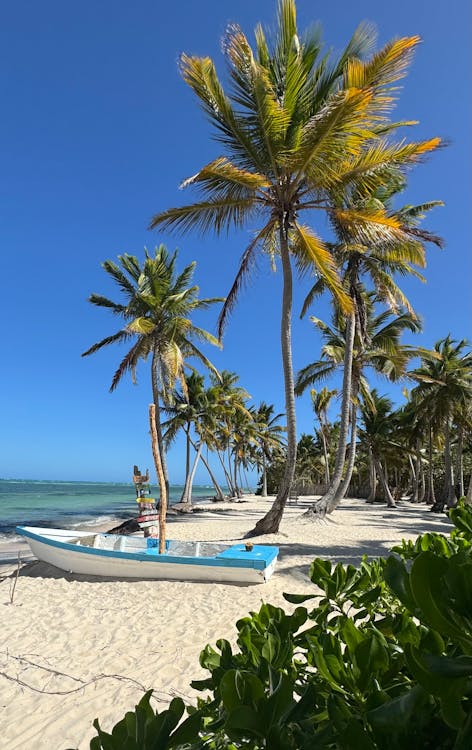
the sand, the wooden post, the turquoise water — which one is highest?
the wooden post

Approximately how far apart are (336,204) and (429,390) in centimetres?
1572

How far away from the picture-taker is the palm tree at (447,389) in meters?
21.2

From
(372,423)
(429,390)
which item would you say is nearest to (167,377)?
(429,390)

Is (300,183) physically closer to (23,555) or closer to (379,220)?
(379,220)

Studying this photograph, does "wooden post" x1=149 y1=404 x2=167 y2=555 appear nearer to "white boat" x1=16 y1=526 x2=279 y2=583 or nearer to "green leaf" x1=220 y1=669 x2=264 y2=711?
"white boat" x1=16 y1=526 x2=279 y2=583

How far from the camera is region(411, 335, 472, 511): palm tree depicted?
2119 centimetres

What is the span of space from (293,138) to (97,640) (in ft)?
31.4

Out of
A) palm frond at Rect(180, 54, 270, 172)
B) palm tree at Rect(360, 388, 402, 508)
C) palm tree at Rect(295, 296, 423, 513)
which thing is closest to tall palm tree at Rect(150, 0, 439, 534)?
palm frond at Rect(180, 54, 270, 172)

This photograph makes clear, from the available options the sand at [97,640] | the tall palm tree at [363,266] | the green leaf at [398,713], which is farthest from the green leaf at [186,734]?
the tall palm tree at [363,266]

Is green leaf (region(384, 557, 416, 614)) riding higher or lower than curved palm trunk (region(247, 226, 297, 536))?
lower

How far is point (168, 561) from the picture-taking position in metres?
6.87

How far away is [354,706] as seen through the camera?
657mm

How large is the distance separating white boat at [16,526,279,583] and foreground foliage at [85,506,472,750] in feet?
19.9

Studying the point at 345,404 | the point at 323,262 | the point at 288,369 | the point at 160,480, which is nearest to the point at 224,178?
the point at 323,262
